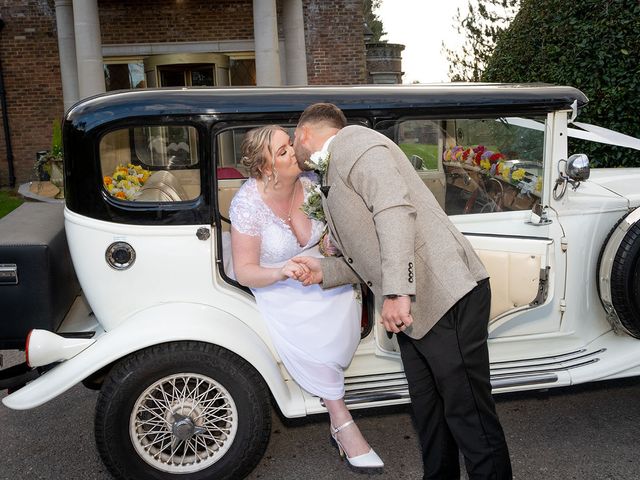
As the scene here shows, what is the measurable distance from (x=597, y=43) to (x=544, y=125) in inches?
142

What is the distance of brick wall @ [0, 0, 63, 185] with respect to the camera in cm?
1375

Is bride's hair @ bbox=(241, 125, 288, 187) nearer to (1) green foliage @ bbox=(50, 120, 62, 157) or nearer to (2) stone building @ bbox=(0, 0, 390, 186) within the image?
(1) green foliage @ bbox=(50, 120, 62, 157)

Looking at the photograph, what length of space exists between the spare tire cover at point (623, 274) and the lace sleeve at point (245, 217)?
177 centimetres

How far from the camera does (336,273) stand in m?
2.90

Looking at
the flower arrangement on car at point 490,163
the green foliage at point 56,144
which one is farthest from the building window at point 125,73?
the flower arrangement on car at point 490,163

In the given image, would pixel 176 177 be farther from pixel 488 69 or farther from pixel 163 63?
pixel 163 63

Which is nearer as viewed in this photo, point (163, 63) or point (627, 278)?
point (627, 278)

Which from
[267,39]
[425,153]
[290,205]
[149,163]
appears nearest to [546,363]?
[425,153]

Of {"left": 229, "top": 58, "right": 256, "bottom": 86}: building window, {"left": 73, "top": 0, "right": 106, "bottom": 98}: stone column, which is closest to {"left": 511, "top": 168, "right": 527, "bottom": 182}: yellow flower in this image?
{"left": 73, "top": 0, "right": 106, "bottom": 98}: stone column

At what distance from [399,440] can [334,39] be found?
12.1 m

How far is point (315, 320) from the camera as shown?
3084 millimetres

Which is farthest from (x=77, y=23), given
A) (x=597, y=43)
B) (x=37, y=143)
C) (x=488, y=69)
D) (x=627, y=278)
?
(x=627, y=278)

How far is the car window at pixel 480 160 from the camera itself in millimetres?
3332

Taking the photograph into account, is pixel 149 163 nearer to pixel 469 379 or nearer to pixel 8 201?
pixel 469 379
